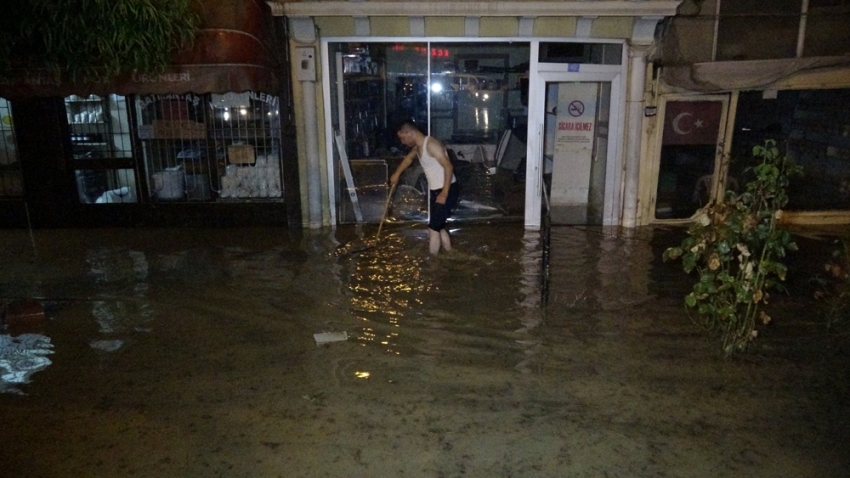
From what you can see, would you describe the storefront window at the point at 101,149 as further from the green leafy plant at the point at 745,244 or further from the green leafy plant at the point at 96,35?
the green leafy plant at the point at 745,244

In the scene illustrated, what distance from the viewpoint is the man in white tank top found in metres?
7.95

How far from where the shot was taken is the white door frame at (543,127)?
31.2ft

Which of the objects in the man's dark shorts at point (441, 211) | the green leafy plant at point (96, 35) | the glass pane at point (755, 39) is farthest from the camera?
the glass pane at point (755, 39)

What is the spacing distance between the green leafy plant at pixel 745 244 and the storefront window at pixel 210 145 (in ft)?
21.3

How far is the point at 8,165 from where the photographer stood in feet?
33.0

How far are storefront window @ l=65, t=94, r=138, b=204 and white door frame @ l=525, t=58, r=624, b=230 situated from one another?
5976 mm

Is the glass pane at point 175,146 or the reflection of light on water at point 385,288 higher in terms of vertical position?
the glass pane at point 175,146

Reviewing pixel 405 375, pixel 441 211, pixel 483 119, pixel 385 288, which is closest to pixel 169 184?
pixel 441 211

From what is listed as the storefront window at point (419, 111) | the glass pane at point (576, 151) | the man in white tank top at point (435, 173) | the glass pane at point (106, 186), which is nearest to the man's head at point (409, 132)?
the man in white tank top at point (435, 173)

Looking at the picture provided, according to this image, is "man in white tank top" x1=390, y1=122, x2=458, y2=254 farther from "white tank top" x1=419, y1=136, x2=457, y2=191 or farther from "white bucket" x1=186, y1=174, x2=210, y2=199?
"white bucket" x1=186, y1=174, x2=210, y2=199

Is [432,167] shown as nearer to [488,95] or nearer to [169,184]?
[488,95]

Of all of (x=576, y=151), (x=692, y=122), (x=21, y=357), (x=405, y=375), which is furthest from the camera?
(x=576, y=151)

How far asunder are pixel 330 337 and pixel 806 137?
328 inches

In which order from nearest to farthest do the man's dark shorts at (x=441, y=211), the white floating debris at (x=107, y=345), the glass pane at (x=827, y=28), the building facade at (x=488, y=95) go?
the white floating debris at (x=107, y=345) → the man's dark shorts at (x=441, y=211) → the building facade at (x=488, y=95) → the glass pane at (x=827, y=28)
